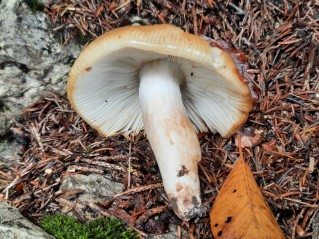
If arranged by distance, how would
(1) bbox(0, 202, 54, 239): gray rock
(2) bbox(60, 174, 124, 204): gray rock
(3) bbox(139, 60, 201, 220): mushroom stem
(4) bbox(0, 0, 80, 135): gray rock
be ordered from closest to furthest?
(1) bbox(0, 202, 54, 239): gray rock
(3) bbox(139, 60, 201, 220): mushroom stem
(2) bbox(60, 174, 124, 204): gray rock
(4) bbox(0, 0, 80, 135): gray rock

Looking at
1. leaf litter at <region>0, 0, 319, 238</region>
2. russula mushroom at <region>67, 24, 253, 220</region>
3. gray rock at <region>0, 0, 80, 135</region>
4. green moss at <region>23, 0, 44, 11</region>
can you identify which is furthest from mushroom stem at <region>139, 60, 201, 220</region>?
green moss at <region>23, 0, 44, 11</region>

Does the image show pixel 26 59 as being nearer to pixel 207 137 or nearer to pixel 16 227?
pixel 16 227

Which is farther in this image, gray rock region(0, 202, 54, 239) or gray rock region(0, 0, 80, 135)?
gray rock region(0, 0, 80, 135)

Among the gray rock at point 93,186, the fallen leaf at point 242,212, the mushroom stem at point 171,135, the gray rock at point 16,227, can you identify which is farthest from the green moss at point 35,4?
the fallen leaf at point 242,212

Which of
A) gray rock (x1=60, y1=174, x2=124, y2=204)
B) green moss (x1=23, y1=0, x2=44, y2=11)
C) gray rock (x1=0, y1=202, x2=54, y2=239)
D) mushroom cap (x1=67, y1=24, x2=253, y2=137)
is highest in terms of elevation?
green moss (x1=23, y1=0, x2=44, y2=11)

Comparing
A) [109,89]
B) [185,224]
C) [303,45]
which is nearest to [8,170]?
[109,89]

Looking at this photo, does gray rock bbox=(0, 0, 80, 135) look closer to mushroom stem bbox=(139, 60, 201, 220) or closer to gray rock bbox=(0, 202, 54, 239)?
mushroom stem bbox=(139, 60, 201, 220)

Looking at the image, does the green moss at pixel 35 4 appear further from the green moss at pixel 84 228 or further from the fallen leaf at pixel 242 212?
the fallen leaf at pixel 242 212
